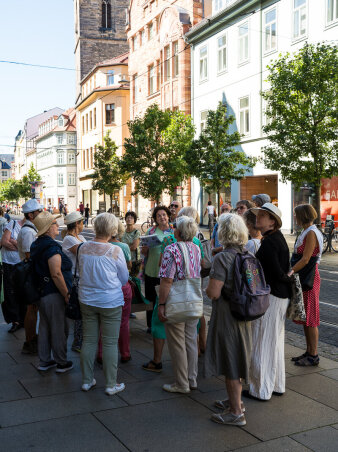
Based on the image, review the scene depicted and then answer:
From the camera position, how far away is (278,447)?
3895 millimetres

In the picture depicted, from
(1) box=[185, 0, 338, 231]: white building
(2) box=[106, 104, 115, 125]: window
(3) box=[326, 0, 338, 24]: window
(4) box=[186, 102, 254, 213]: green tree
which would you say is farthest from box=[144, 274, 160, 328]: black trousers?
(2) box=[106, 104, 115, 125]: window

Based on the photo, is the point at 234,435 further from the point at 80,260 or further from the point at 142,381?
the point at 80,260

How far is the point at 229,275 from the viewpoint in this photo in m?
4.34

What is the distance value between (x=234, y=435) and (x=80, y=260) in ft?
6.73

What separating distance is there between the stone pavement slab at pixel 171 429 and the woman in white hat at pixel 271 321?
612 millimetres

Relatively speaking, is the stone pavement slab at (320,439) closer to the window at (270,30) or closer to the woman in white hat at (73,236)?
the woman in white hat at (73,236)

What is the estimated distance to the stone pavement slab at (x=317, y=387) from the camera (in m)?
4.86

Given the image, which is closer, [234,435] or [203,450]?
[203,450]

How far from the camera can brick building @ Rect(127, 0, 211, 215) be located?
3512 cm

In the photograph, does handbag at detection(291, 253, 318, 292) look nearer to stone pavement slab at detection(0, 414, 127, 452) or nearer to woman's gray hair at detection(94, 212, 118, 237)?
woman's gray hair at detection(94, 212, 118, 237)

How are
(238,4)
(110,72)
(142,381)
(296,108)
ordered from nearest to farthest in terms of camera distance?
(142,381), (296,108), (238,4), (110,72)

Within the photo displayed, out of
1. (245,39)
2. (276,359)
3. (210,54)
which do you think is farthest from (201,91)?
(276,359)

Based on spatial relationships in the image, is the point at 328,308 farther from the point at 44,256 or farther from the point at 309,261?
the point at 44,256

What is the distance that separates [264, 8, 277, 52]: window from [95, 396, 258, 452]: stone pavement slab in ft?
80.1
